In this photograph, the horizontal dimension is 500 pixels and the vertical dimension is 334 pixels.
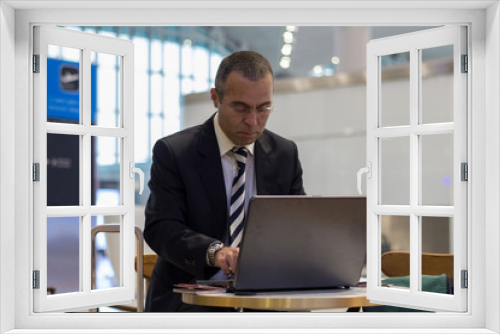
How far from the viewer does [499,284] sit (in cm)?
242

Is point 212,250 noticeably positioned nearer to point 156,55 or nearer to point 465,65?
point 465,65

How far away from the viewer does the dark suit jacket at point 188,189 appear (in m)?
3.41

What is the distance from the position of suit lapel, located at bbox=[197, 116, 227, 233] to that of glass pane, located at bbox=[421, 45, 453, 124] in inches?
174

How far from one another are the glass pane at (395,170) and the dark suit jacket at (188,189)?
447cm

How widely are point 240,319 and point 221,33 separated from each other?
19729 mm

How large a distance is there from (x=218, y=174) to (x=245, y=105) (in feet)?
1.62

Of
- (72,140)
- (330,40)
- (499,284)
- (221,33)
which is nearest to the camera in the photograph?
(499,284)

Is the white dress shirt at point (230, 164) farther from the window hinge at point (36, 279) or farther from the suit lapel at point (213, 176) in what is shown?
the window hinge at point (36, 279)

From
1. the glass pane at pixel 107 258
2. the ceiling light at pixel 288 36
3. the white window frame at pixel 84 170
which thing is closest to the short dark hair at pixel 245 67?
the white window frame at pixel 84 170

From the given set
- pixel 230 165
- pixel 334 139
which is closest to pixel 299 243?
pixel 230 165

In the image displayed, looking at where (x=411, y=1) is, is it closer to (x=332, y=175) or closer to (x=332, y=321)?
(x=332, y=321)

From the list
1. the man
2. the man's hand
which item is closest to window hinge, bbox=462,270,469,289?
the man's hand

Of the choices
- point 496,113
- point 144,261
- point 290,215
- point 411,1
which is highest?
point 411,1

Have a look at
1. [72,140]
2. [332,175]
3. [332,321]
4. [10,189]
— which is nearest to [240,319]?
[332,321]
